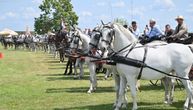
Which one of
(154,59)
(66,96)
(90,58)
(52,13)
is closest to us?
(154,59)

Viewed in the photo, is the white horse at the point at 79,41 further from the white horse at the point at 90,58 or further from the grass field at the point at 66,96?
the grass field at the point at 66,96

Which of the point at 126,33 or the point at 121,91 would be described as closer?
the point at 126,33

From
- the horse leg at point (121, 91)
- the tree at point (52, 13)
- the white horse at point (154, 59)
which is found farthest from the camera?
the tree at point (52, 13)

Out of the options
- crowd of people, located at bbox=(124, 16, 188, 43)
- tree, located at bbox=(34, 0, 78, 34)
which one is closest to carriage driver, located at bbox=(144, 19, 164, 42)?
crowd of people, located at bbox=(124, 16, 188, 43)

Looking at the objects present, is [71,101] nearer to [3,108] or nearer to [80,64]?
[3,108]

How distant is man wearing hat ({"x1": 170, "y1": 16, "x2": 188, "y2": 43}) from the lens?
Answer: 13844 mm

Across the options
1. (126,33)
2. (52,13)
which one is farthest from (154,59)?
(52,13)

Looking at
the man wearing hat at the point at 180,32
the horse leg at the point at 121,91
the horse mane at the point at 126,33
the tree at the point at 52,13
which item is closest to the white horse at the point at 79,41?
the man wearing hat at the point at 180,32

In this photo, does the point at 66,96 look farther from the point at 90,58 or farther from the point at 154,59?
the point at 154,59

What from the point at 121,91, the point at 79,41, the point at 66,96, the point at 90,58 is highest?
the point at 79,41

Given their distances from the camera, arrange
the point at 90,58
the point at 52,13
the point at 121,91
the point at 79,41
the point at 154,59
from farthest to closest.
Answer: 1. the point at 52,13
2. the point at 79,41
3. the point at 90,58
4. the point at 121,91
5. the point at 154,59

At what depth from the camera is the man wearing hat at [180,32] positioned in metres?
13.8

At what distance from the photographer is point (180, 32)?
45.7 feet

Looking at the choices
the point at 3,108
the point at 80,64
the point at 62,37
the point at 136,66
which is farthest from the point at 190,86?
the point at 62,37
